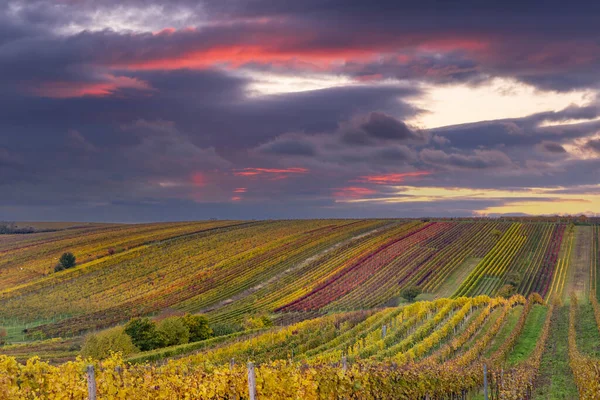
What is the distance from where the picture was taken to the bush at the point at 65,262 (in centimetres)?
9694

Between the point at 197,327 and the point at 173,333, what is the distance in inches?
122

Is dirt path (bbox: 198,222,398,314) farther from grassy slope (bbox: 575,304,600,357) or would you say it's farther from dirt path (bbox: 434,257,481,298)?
grassy slope (bbox: 575,304,600,357)

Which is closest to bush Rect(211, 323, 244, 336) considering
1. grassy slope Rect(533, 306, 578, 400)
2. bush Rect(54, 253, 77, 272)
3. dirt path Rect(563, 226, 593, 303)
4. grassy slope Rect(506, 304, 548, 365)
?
grassy slope Rect(506, 304, 548, 365)

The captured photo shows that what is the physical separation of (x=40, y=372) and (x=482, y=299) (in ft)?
164

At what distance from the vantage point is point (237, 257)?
319 feet

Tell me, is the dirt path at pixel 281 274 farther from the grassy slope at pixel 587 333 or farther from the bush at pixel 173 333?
the grassy slope at pixel 587 333

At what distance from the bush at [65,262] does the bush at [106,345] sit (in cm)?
5528

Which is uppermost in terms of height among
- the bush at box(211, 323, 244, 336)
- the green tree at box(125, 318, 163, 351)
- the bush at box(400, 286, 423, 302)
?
the bush at box(400, 286, 423, 302)

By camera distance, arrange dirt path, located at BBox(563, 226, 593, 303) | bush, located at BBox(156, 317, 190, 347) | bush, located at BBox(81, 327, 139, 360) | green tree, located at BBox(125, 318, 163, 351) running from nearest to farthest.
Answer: bush, located at BBox(81, 327, 139, 360) < green tree, located at BBox(125, 318, 163, 351) < bush, located at BBox(156, 317, 190, 347) < dirt path, located at BBox(563, 226, 593, 303)

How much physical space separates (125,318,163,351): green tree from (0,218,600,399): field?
4.14 ft

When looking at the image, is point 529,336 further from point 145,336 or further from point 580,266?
point 580,266

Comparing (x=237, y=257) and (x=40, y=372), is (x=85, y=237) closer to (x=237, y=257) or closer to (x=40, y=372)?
(x=237, y=257)

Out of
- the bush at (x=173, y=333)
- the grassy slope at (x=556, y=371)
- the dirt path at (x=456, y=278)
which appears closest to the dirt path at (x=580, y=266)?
the dirt path at (x=456, y=278)

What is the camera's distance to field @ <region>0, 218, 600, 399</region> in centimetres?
1352
